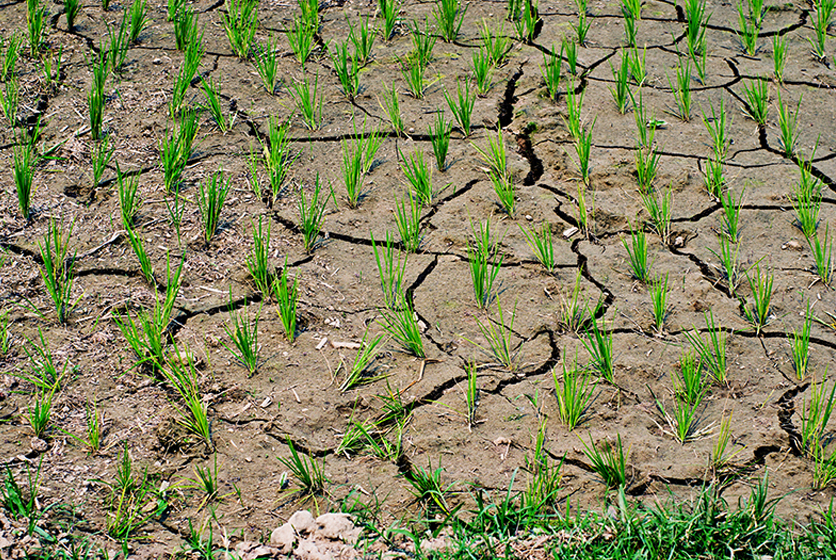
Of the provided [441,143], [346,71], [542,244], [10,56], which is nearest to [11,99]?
[10,56]

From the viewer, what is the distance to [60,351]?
219 cm

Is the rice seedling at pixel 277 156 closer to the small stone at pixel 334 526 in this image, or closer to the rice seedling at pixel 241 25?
the rice seedling at pixel 241 25

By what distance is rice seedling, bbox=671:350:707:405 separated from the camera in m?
2.05

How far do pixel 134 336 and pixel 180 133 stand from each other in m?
0.88

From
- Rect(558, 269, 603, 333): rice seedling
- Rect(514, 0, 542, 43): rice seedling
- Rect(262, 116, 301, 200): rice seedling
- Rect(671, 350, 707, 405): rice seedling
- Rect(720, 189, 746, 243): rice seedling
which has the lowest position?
Rect(671, 350, 707, 405): rice seedling

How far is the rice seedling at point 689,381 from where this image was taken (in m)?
2.05

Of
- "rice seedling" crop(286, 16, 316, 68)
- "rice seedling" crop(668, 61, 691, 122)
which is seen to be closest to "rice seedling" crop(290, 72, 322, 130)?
"rice seedling" crop(286, 16, 316, 68)

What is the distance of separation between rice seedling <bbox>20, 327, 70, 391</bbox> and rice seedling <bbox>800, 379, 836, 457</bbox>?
1.87m

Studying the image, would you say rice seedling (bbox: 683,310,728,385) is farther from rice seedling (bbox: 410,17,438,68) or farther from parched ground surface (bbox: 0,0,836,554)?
rice seedling (bbox: 410,17,438,68)

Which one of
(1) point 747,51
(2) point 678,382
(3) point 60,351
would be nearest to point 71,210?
(3) point 60,351

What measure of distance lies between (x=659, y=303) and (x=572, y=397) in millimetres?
445

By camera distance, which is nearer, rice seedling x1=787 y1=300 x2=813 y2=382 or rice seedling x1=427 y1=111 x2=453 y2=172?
rice seedling x1=787 y1=300 x2=813 y2=382

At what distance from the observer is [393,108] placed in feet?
10.0

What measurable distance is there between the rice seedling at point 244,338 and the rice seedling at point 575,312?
88 centimetres
